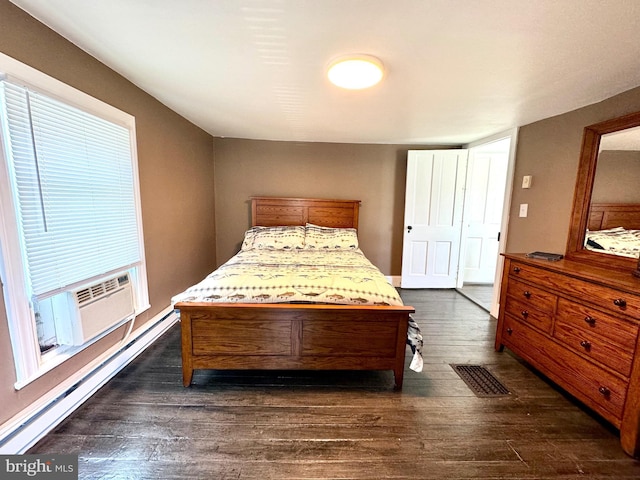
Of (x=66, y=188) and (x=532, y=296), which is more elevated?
(x=66, y=188)

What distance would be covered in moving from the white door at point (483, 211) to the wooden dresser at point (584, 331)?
1961 millimetres

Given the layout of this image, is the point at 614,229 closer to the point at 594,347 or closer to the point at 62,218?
the point at 594,347

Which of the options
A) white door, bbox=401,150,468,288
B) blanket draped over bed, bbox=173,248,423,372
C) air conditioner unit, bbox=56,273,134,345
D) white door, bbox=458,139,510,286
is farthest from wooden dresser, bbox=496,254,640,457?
air conditioner unit, bbox=56,273,134,345

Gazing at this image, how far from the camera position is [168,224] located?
2.65 metres

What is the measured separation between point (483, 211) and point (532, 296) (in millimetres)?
2552

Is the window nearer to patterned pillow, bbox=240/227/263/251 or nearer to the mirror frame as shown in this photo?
patterned pillow, bbox=240/227/263/251

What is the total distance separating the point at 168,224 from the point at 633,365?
3.48 metres

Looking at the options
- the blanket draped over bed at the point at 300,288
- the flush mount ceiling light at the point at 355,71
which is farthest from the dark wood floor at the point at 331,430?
the flush mount ceiling light at the point at 355,71

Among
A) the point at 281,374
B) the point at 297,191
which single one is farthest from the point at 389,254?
the point at 281,374

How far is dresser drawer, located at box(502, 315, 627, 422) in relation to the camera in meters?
1.46

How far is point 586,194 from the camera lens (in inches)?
80.0

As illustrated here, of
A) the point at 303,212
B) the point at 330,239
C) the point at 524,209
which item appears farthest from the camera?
the point at 303,212

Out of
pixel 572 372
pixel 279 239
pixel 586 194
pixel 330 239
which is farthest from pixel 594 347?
pixel 279 239

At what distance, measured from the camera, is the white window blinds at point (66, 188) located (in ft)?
4.34
